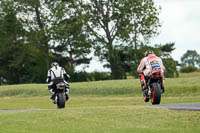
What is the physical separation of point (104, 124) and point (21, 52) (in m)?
56.9

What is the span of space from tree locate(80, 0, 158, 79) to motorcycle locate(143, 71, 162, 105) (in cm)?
3472

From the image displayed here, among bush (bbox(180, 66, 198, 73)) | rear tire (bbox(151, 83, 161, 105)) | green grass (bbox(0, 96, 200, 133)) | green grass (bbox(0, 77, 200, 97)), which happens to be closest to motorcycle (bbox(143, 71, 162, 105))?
rear tire (bbox(151, 83, 161, 105))

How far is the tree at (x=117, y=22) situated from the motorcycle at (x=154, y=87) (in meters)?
34.7

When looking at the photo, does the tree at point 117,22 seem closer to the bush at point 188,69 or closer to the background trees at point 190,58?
the bush at point 188,69

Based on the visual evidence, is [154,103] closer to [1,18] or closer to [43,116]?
[43,116]

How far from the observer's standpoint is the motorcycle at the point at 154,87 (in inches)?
701

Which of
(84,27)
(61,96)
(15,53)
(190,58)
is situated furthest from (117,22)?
(190,58)

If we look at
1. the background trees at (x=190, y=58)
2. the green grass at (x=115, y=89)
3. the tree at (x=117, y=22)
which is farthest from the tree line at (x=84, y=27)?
the background trees at (x=190, y=58)

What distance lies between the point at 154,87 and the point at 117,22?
37589mm

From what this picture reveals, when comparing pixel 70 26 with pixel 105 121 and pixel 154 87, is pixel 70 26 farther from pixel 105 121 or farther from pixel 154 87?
pixel 105 121

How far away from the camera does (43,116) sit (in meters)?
13.8

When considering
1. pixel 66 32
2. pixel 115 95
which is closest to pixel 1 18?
pixel 66 32

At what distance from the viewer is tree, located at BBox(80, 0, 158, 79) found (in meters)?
53.3

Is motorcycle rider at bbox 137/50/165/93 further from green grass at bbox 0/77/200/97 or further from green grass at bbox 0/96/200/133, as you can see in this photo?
green grass at bbox 0/77/200/97
